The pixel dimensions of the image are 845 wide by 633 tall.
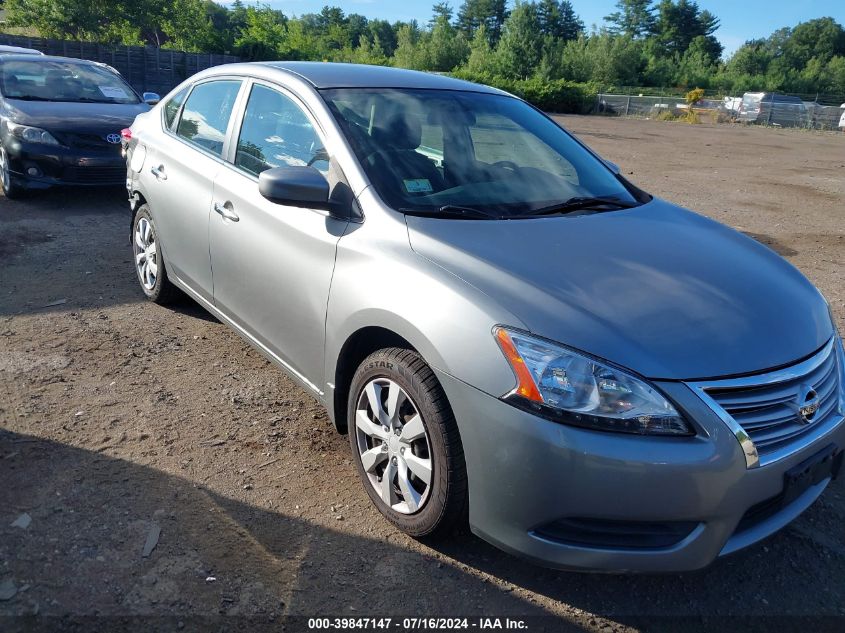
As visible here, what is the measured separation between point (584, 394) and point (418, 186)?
1345mm

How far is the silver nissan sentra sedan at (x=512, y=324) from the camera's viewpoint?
7.23ft

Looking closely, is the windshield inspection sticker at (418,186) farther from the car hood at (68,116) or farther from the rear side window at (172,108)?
the car hood at (68,116)

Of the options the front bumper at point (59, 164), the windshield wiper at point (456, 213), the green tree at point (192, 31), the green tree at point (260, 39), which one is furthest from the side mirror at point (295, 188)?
the green tree at point (192, 31)

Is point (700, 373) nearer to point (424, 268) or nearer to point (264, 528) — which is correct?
point (424, 268)

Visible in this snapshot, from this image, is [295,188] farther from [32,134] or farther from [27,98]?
[27,98]

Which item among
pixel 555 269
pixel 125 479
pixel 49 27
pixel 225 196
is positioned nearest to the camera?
pixel 555 269

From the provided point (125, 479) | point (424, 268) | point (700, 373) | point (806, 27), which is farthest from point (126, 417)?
point (806, 27)

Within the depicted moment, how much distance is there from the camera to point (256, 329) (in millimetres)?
3652

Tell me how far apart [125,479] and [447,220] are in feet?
5.85

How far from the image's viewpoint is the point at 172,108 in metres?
4.86

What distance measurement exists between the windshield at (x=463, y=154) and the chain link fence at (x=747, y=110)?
40.0 meters

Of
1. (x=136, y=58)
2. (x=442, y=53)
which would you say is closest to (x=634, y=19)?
(x=442, y=53)

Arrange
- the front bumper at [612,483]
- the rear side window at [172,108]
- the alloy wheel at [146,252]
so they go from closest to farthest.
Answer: the front bumper at [612,483] → the rear side window at [172,108] → the alloy wheel at [146,252]

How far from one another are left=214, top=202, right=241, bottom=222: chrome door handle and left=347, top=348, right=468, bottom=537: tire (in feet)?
4.09
